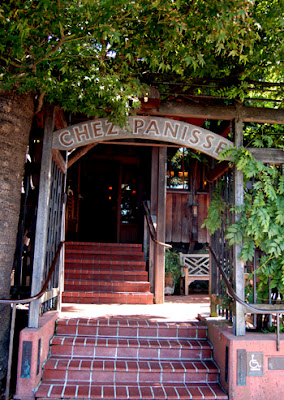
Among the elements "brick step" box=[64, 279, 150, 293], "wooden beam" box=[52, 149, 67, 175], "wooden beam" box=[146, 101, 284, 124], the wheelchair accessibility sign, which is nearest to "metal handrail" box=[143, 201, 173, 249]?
"brick step" box=[64, 279, 150, 293]

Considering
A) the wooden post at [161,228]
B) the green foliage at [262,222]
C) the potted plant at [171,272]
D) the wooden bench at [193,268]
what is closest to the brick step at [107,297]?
the wooden post at [161,228]

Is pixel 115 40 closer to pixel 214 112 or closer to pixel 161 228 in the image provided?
pixel 214 112

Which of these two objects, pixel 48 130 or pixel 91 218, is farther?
pixel 91 218

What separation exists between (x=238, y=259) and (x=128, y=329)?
1.74 meters

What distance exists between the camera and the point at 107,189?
13.4m

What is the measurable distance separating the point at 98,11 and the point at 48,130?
1.75 meters

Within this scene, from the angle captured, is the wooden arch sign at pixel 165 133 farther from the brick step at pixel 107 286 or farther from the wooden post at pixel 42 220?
the brick step at pixel 107 286

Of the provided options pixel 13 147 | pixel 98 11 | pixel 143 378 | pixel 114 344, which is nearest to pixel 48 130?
pixel 13 147

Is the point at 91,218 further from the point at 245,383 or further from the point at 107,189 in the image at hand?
the point at 245,383

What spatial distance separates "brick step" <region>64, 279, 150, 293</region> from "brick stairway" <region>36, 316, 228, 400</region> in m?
2.30

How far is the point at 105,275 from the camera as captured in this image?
795cm

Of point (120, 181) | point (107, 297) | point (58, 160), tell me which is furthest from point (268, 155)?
point (120, 181)

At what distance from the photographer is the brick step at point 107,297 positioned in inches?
278

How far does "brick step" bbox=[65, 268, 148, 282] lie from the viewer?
784cm
